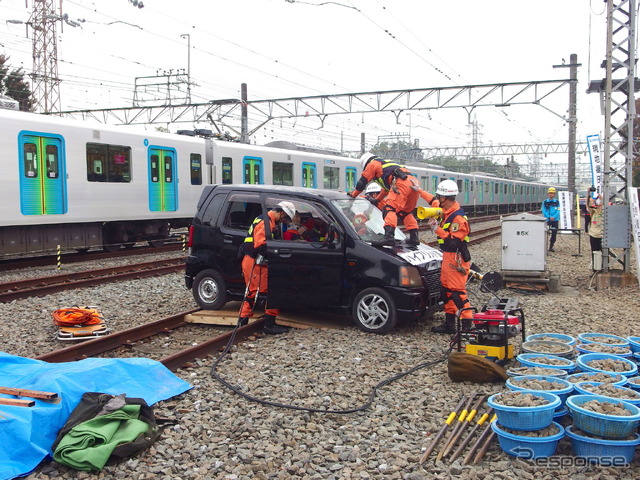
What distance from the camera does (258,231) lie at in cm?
731

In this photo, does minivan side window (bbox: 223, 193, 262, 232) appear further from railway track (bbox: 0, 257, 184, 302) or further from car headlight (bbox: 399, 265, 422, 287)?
railway track (bbox: 0, 257, 184, 302)

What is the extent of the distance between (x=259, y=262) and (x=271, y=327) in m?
0.81

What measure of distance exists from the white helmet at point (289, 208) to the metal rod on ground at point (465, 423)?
3452mm

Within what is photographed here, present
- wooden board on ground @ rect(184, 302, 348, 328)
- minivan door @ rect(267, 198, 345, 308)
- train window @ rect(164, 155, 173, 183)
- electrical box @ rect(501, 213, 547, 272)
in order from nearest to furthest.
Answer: minivan door @ rect(267, 198, 345, 308) → wooden board on ground @ rect(184, 302, 348, 328) → electrical box @ rect(501, 213, 547, 272) → train window @ rect(164, 155, 173, 183)

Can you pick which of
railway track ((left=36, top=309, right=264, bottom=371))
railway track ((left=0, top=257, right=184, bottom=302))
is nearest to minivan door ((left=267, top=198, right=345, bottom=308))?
railway track ((left=36, top=309, right=264, bottom=371))

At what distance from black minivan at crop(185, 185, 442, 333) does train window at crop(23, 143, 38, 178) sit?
6.81 metres

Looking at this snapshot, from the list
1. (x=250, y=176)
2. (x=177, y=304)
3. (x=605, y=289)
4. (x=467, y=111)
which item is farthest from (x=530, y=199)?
(x=177, y=304)

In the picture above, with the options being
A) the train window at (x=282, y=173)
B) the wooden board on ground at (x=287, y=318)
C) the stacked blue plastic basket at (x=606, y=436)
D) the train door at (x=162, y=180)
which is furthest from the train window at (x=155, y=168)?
the stacked blue plastic basket at (x=606, y=436)

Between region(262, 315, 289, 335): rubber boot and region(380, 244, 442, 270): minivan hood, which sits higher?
region(380, 244, 442, 270): minivan hood

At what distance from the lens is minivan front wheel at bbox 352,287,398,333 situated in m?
6.99

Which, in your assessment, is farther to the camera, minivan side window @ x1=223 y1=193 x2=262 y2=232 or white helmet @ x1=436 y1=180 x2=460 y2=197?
minivan side window @ x1=223 y1=193 x2=262 y2=232

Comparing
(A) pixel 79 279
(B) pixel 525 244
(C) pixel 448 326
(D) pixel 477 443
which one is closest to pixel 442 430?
(D) pixel 477 443

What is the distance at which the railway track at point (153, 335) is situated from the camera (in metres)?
5.96

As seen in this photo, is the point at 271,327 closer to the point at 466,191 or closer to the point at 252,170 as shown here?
the point at 252,170
